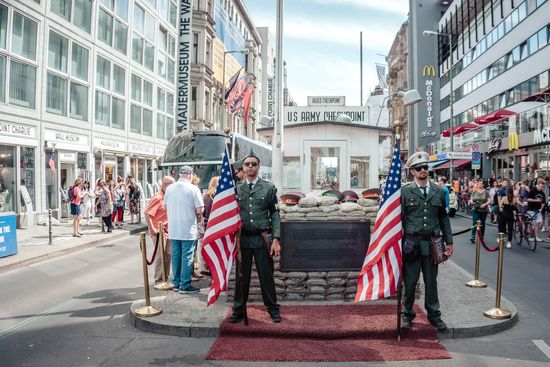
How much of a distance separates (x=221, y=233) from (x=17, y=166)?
14.8m

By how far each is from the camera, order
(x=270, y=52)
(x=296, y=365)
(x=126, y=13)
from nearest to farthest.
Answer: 1. (x=296, y=365)
2. (x=126, y=13)
3. (x=270, y=52)

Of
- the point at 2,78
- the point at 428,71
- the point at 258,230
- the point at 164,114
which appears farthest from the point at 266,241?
A: the point at 428,71

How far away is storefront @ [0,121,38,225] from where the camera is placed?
17.0 m

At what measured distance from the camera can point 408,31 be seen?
61844 mm

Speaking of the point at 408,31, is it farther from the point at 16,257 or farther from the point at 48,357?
the point at 48,357

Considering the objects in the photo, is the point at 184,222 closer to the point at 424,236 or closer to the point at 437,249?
the point at 424,236

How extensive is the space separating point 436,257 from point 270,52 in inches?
3558

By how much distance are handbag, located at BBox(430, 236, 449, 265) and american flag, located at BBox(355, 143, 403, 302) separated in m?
0.37

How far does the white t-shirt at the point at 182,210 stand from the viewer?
7.29m

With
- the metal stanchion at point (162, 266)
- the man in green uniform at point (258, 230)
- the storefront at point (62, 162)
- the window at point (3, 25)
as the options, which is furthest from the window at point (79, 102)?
the man in green uniform at point (258, 230)

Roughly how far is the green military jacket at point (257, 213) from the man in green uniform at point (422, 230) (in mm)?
1552

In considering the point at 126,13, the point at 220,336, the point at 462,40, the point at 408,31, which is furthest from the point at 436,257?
the point at 408,31

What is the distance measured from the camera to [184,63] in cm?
3366

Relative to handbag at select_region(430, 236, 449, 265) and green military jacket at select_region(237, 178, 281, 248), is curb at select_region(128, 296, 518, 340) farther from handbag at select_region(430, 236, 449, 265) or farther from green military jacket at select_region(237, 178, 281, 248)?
green military jacket at select_region(237, 178, 281, 248)
